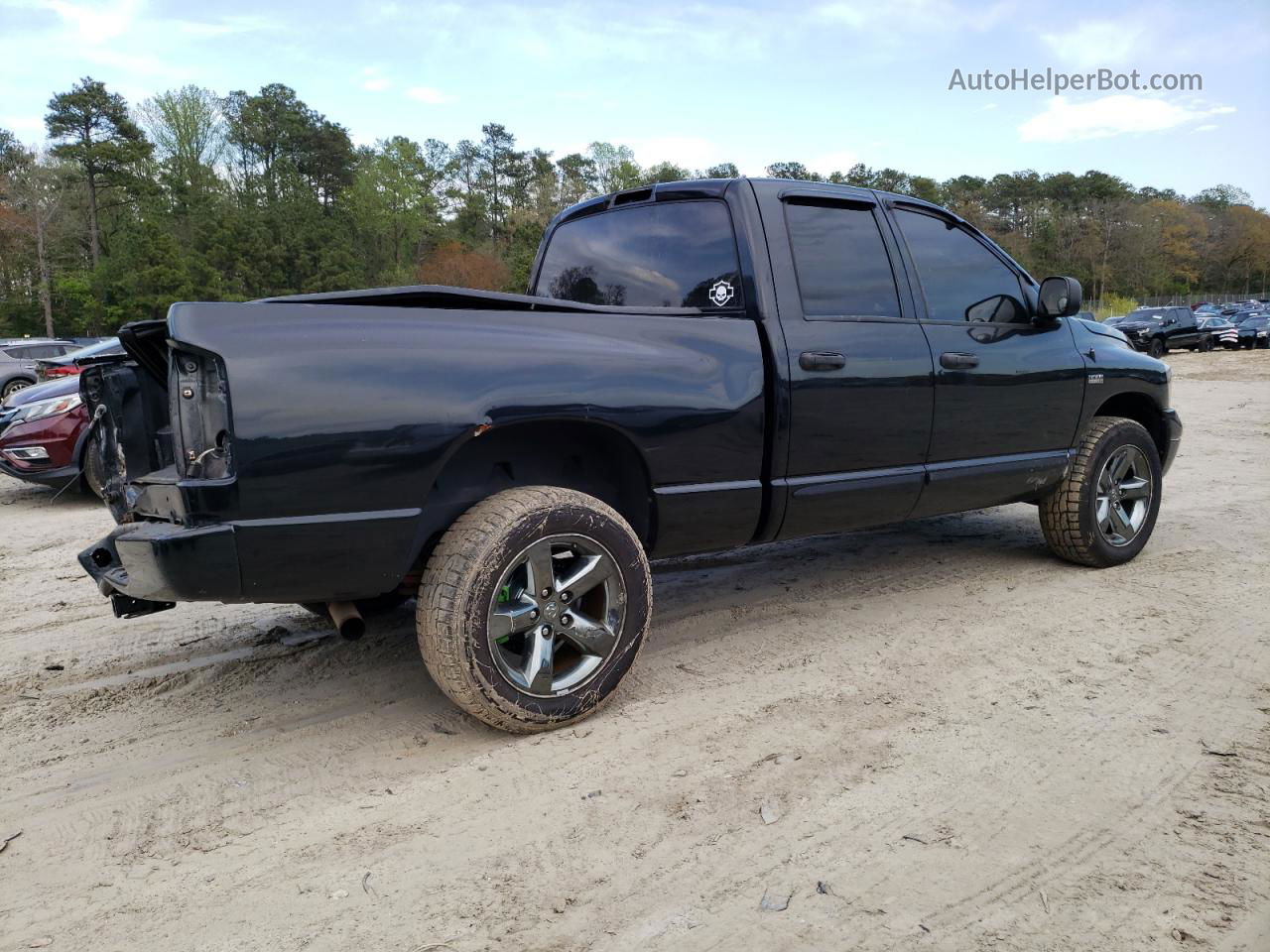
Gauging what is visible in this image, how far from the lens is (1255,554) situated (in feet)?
17.2

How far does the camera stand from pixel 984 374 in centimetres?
427

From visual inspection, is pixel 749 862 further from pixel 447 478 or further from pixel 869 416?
pixel 869 416

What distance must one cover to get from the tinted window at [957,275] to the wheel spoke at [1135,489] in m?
1.22

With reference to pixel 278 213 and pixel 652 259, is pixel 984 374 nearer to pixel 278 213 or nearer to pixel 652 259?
pixel 652 259

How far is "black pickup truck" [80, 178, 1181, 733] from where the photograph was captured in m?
2.63

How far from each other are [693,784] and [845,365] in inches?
71.5

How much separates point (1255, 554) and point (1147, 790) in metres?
3.33

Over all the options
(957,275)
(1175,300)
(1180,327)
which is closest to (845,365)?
(957,275)

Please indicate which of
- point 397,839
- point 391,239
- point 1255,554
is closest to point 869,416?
point 397,839

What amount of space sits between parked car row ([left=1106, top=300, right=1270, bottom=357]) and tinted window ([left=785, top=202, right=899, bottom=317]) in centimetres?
2751

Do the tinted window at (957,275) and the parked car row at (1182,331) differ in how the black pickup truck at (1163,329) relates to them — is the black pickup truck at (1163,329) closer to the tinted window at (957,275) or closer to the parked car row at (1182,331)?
the parked car row at (1182,331)

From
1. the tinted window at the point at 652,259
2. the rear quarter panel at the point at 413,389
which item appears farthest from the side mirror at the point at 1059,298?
the rear quarter panel at the point at 413,389

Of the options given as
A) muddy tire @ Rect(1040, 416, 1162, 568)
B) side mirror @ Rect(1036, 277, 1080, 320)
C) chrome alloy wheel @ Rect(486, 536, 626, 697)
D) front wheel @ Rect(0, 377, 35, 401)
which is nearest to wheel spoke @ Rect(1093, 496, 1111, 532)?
muddy tire @ Rect(1040, 416, 1162, 568)

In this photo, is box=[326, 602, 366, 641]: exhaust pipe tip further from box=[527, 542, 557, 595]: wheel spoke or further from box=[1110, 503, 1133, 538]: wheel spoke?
box=[1110, 503, 1133, 538]: wheel spoke
